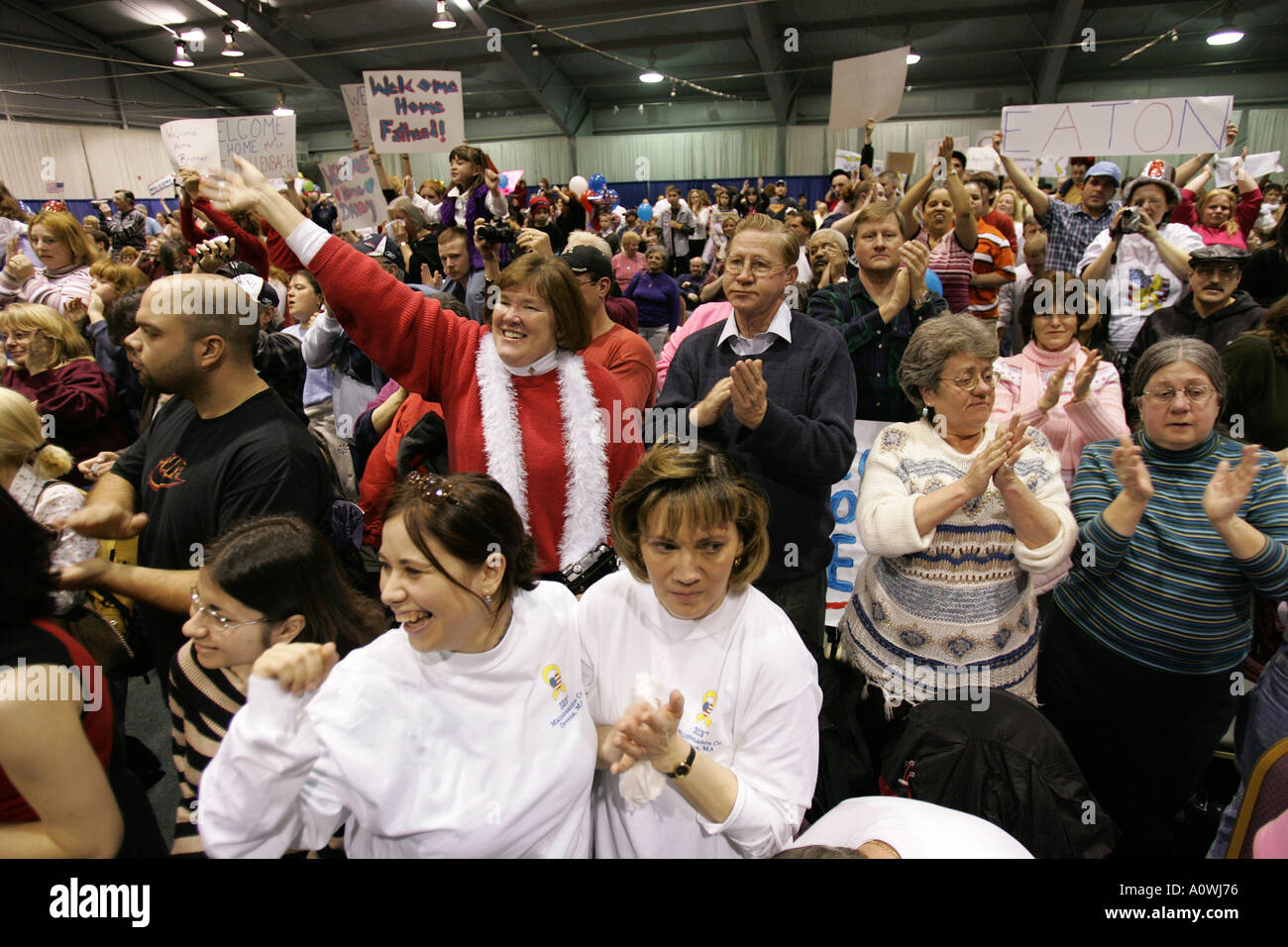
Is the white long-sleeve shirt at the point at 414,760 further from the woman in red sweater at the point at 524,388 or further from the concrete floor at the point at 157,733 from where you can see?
the concrete floor at the point at 157,733

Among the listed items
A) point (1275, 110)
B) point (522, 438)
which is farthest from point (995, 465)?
point (1275, 110)

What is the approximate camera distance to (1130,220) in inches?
131

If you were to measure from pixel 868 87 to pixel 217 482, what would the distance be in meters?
4.81

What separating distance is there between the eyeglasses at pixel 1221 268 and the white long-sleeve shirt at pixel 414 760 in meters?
3.39

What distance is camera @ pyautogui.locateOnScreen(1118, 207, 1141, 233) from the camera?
3.29 m

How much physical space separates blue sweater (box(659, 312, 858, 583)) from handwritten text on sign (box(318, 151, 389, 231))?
169 inches

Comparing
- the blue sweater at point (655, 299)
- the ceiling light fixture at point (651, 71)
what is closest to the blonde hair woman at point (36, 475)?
the blue sweater at point (655, 299)

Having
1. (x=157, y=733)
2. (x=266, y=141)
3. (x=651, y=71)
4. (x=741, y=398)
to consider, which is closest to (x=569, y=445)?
(x=741, y=398)

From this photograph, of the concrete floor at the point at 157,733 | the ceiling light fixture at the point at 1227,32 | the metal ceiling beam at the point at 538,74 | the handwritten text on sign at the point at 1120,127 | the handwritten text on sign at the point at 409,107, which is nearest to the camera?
the concrete floor at the point at 157,733

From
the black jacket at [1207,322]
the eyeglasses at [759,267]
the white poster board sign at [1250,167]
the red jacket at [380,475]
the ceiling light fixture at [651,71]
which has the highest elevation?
the ceiling light fixture at [651,71]

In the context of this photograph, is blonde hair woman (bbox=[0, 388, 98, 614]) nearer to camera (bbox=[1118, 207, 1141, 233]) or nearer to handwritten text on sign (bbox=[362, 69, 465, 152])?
handwritten text on sign (bbox=[362, 69, 465, 152])

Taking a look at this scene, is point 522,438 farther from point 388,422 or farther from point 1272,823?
point 1272,823

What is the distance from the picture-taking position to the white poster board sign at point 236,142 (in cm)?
530

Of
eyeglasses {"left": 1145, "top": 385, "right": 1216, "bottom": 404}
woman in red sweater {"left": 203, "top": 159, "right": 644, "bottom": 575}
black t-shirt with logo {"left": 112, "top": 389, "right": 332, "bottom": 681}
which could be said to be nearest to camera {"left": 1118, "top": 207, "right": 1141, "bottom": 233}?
eyeglasses {"left": 1145, "top": 385, "right": 1216, "bottom": 404}
